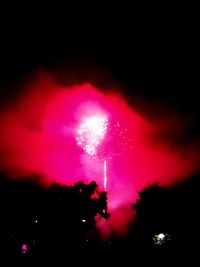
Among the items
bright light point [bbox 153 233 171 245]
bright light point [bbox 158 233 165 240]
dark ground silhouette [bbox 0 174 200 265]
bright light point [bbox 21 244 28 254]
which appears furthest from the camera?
bright light point [bbox 158 233 165 240]

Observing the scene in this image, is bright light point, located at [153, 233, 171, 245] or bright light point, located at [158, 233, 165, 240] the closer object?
bright light point, located at [153, 233, 171, 245]

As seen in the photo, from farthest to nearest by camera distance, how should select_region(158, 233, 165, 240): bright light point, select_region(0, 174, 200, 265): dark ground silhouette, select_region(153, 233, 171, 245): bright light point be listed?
select_region(158, 233, 165, 240): bright light point, select_region(153, 233, 171, 245): bright light point, select_region(0, 174, 200, 265): dark ground silhouette

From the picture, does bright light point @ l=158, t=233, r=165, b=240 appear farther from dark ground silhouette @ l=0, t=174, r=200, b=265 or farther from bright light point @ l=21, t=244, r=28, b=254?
bright light point @ l=21, t=244, r=28, b=254

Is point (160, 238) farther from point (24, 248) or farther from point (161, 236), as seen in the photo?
point (24, 248)

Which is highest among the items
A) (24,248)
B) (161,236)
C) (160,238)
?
(161,236)

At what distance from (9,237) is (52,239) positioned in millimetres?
3294

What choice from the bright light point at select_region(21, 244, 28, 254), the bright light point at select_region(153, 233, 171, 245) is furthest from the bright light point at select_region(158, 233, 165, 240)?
the bright light point at select_region(21, 244, 28, 254)

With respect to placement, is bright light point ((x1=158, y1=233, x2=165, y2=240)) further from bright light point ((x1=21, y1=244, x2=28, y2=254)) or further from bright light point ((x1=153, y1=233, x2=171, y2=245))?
bright light point ((x1=21, y1=244, x2=28, y2=254))

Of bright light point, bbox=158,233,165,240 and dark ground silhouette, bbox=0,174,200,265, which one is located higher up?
bright light point, bbox=158,233,165,240

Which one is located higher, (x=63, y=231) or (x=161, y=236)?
(x=161, y=236)

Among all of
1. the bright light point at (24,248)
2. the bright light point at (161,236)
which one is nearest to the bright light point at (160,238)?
the bright light point at (161,236)

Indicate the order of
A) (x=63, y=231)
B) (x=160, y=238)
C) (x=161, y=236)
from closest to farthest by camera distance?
(x=63, y=231), (x=160, y=238), (x=161, y=236)

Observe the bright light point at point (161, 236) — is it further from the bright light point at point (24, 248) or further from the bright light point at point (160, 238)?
the bright light point at point (24, 248)

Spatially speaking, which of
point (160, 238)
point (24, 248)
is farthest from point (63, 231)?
point (160, 238)
